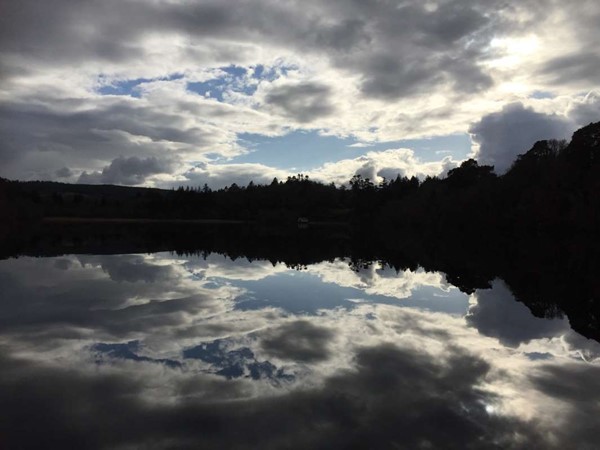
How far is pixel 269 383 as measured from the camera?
27.6 feet

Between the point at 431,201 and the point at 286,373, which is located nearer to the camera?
the point at 286,373

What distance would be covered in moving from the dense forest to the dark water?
4521 centimetres

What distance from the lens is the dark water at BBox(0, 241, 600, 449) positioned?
21.5ft

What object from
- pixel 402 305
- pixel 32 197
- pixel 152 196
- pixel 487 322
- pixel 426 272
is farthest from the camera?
pixel 152 196

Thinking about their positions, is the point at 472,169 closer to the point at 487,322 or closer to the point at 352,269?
the point at 352,269

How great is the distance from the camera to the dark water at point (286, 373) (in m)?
6.55

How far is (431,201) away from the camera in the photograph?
355ft

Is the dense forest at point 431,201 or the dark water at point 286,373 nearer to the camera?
the dark water at point 286,373

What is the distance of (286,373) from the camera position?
8.98 meters

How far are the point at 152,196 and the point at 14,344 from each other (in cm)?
16589

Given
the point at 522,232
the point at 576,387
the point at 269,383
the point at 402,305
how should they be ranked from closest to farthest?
the point at 269,383
the point at 576,387
the point at 402,305
the point at 522,232

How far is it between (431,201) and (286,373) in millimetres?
103621

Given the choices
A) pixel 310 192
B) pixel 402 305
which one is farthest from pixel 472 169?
pixel 402 305

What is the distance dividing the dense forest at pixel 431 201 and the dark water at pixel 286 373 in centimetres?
4521
